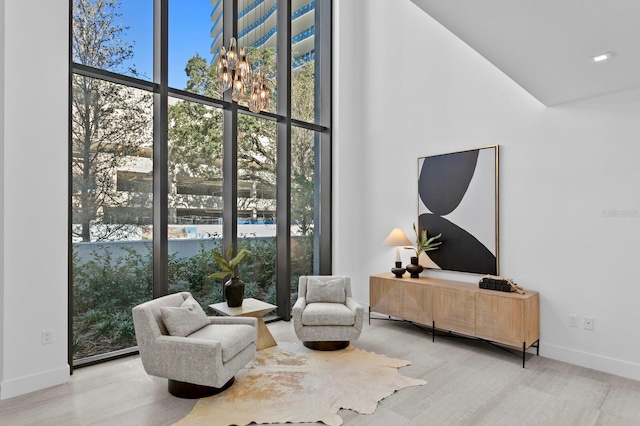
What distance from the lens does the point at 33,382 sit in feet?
10.2

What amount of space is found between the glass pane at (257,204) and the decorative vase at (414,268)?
1.89 metres

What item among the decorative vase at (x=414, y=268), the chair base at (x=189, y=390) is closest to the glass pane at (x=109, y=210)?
the chair base at (x=189, y=390)

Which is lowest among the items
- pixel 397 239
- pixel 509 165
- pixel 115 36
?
pixel 397 239

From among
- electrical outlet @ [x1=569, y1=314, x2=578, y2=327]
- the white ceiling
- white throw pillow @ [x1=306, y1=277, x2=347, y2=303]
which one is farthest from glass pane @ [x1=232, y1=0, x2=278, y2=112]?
electrical outlet @ [x1=569, y1=314, x2=578, y2=327]

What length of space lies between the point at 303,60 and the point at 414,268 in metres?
3.55

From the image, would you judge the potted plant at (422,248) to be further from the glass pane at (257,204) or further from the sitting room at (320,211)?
the glass pane at (257,204)

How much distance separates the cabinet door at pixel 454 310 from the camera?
13.1ft

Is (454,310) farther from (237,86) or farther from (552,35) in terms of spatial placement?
(237,86)

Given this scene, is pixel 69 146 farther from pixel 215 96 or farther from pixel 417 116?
pixel 417 116

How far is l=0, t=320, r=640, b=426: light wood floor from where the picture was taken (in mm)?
2668

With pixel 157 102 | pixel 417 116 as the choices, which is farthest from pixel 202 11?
pixel 417 116

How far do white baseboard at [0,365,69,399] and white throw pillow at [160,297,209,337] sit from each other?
112 cm

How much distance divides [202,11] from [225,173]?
2.06 m

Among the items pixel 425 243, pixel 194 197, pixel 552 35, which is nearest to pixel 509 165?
pixel 425 243
